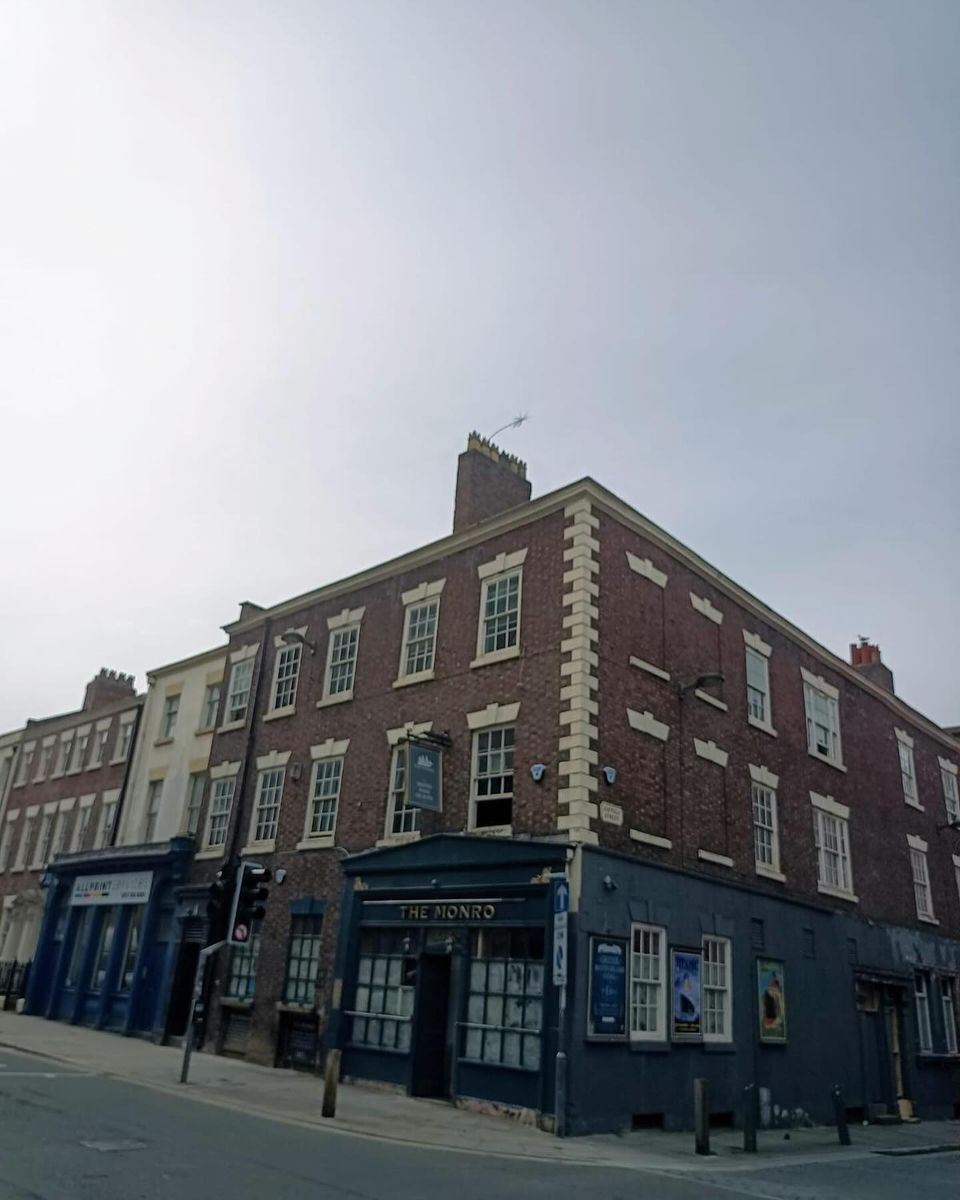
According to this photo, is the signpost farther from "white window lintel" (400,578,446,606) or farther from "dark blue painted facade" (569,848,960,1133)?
"white window lintel" (400,578,446,606)

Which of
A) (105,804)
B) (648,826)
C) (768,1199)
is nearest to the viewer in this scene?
(768,1199)

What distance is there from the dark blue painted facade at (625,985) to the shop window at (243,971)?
3.89 meters

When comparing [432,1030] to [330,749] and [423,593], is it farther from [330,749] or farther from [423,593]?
[423,593]

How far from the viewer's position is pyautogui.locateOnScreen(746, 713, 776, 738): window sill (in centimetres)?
2091

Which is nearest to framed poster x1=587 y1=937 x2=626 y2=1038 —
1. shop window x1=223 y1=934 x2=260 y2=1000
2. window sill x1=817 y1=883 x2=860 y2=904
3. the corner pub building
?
the corner pub building

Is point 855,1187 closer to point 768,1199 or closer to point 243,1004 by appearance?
point 768,1199

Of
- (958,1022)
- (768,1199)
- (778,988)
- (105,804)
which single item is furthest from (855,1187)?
(105,804)

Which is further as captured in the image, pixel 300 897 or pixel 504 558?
pixel 300 897

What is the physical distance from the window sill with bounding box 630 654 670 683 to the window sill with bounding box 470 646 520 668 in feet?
7.07

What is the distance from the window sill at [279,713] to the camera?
913 inches

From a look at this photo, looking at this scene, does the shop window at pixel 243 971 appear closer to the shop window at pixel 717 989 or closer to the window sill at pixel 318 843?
the window sill at pixel 318 843

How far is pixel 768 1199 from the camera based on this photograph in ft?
33.1

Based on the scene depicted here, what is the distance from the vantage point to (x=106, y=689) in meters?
37.6

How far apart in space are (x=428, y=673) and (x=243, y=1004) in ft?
28.8
